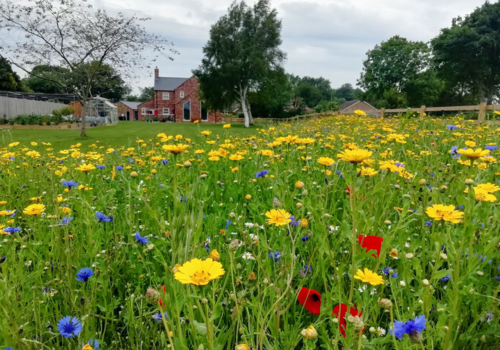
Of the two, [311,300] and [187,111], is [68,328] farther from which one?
[187,111]

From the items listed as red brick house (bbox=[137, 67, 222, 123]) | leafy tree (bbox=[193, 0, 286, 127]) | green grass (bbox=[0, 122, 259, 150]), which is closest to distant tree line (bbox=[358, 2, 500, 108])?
leafy tree (bbox=[193, 0, 286, 127])

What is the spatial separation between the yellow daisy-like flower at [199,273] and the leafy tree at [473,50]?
122 ft

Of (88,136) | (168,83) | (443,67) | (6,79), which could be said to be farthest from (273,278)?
(168,83)

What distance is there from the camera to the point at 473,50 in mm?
31344

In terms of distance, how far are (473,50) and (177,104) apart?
100 ft

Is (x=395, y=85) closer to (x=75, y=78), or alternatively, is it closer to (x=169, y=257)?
(x=75, y=78)

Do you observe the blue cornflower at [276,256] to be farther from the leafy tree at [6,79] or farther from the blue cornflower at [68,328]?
the leafy tree at [6,79]

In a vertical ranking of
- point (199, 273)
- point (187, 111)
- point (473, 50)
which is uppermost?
point (473, 50)

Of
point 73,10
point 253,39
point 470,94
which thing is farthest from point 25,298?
point 470,94

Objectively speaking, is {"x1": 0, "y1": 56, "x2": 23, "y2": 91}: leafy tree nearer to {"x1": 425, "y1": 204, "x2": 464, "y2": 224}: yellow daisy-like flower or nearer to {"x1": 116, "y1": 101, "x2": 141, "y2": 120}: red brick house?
{"x1": 116, "y1": 101, "x2": 141, "y2": 120}: red brick house

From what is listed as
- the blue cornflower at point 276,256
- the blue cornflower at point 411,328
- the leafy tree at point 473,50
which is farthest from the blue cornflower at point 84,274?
the leafy tree at point 473,50

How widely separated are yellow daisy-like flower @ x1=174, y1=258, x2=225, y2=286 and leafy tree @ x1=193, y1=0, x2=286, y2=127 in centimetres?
2435

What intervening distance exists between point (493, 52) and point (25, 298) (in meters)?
39.5

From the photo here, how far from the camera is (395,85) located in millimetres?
37094
